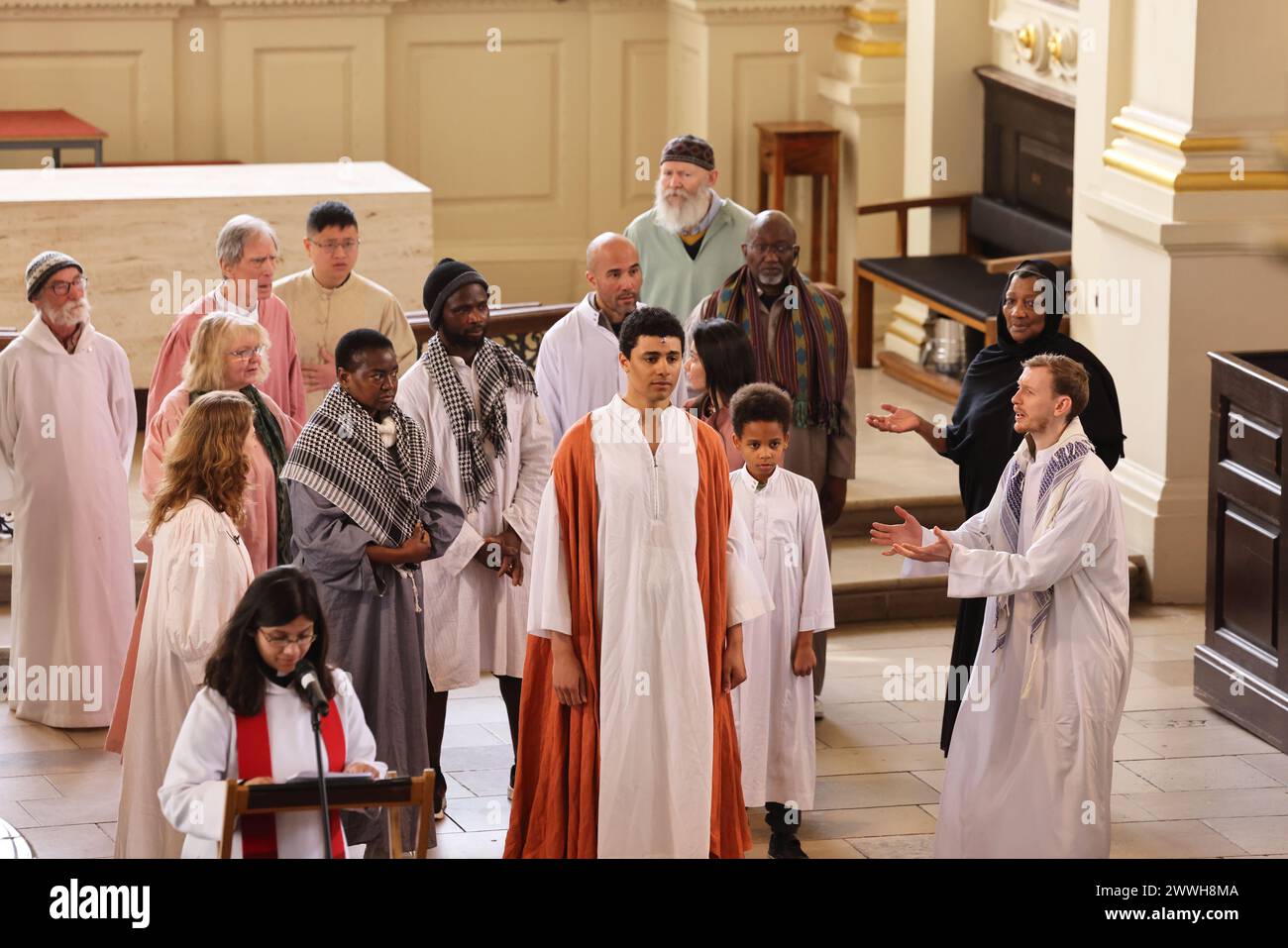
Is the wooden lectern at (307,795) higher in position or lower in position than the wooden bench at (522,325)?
lower

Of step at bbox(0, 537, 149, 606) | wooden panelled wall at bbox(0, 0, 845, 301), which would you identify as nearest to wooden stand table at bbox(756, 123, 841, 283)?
wooden panelled wall at bbox(0, 0, 845, 301)

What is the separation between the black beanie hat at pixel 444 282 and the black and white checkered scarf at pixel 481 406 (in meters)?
0.08

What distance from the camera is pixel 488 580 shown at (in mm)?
6277

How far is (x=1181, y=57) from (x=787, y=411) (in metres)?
3.23

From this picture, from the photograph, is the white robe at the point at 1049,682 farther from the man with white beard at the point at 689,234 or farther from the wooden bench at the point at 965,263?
the wooden bench at the point at 965,263

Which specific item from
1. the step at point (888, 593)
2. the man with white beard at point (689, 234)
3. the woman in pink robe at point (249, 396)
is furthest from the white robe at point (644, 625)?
the step at point (888, 593)

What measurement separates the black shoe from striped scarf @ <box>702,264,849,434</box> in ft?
4.87

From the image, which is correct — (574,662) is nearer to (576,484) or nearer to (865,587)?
(576,484)

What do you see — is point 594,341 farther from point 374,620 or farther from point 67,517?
point 67,517

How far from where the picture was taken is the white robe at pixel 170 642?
5164mm

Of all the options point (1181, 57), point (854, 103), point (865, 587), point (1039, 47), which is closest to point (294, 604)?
point (865, 587)

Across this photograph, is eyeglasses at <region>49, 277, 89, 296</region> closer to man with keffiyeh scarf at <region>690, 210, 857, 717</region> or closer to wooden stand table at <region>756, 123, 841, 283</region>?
man with keffiyeh scarf at <region>690, 210, 857, 717</region>

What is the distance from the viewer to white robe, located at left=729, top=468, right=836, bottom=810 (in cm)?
611

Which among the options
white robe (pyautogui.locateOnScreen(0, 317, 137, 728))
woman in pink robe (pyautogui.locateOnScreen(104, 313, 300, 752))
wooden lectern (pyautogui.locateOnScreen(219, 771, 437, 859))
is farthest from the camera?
white robe (pyautogui.locateOnScreen(0, 317, 137, 728))
